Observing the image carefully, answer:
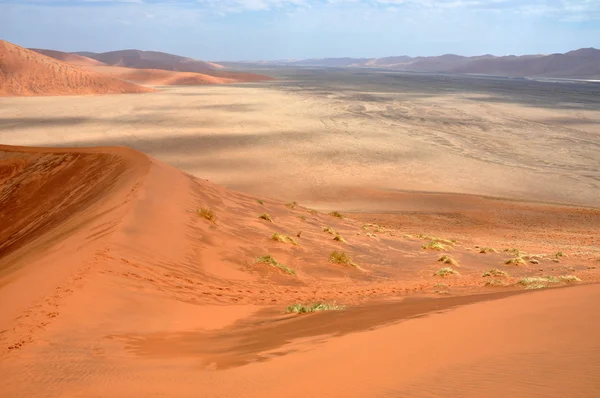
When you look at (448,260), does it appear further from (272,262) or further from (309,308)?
(309,308)

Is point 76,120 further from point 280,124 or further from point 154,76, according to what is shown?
point 154,76

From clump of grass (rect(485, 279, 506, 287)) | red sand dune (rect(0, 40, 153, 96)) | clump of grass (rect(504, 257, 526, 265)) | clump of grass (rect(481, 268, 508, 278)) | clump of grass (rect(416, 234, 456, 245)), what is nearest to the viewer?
clump of grass (rect(485, 279, 506, 287))

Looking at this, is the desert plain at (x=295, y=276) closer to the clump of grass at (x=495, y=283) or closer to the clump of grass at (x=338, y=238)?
the clump of grass at (x=495, y=283)

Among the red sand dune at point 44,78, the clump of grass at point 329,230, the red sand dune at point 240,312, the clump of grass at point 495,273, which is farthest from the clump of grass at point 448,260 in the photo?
the red sand dune at point 44,78

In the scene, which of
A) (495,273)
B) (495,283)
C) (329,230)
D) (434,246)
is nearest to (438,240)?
(434,246)

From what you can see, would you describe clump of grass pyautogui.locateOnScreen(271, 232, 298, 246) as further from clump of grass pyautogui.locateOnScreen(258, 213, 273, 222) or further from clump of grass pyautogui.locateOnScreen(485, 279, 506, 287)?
clump of grass pyautogui.locateOnScreen(485, 279, 506, 287)

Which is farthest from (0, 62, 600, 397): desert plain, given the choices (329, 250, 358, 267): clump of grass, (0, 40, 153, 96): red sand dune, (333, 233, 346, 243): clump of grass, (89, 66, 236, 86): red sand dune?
(89, 66, 236, 86): red sand dune

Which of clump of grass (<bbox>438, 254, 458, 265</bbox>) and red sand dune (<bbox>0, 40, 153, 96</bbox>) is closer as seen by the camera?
clump of grass (<bbox>438, 254, 458, 265</bbox>)

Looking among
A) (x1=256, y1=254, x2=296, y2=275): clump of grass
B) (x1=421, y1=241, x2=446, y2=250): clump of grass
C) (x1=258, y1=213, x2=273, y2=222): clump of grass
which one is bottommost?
(x1=421, y1=241, x2=446, y2=250): clump of grass
